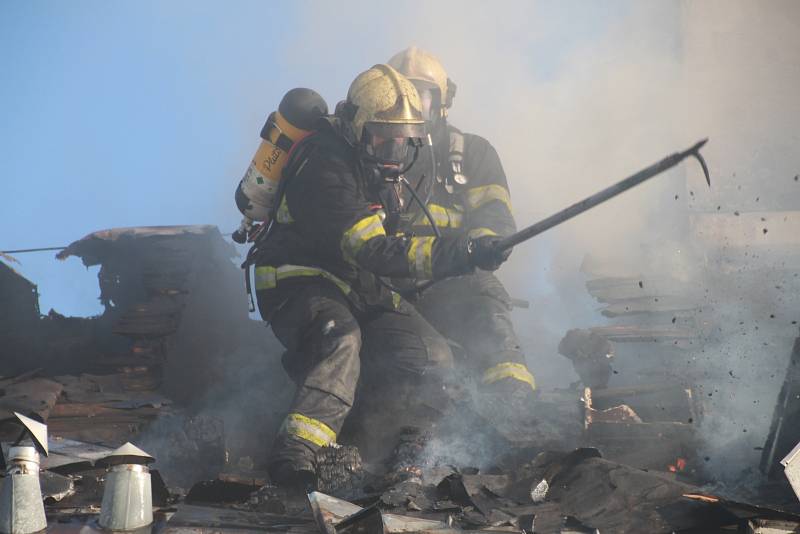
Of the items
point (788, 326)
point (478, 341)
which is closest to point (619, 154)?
point (788, 326)

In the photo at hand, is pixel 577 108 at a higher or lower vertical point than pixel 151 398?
higher

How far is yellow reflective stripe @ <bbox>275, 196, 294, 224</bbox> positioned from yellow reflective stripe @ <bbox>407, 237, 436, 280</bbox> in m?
1.12

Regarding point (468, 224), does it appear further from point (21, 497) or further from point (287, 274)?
point (21, 497)

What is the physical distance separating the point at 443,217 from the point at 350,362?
1.67 metres

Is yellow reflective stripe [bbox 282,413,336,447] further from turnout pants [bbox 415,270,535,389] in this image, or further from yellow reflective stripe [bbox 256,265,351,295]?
turnout pants [bbox 415,270,535,389]

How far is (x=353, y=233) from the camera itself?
6.23 metres

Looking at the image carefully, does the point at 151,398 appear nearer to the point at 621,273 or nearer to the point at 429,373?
the point at 429,373

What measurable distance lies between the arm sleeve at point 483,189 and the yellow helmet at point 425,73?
1.67 feet

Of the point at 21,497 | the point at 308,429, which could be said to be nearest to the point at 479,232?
the point at 308,429

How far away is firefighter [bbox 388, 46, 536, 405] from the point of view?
6891 millimetres

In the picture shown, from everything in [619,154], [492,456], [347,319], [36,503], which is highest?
[619,154]

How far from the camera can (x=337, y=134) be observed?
663 cm

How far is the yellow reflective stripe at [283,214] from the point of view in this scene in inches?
265

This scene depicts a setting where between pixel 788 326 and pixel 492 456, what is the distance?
12.8ft
